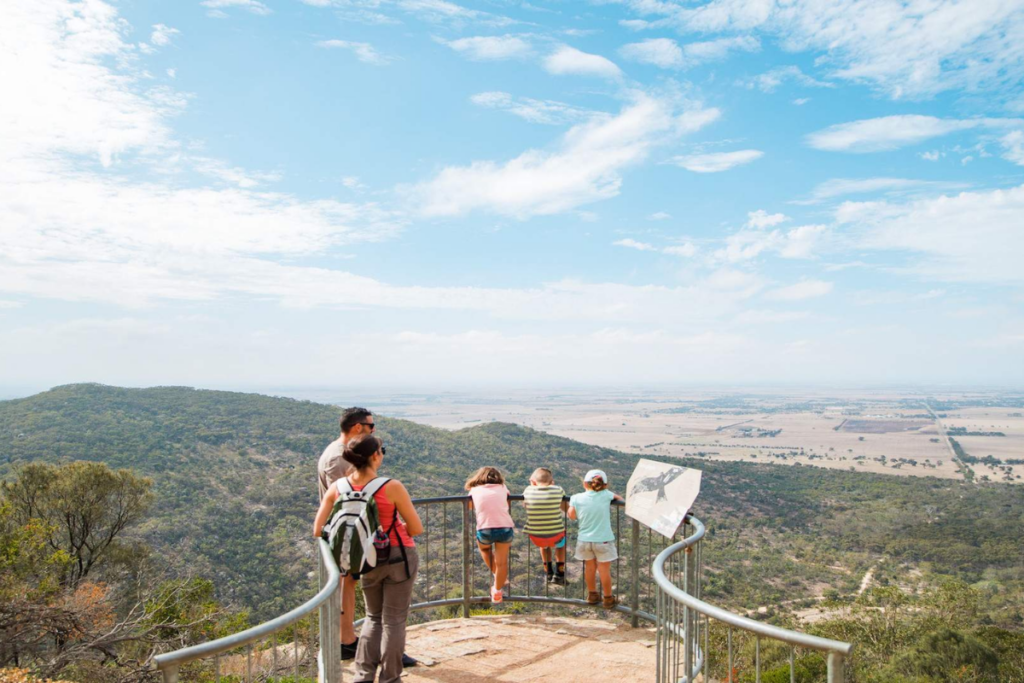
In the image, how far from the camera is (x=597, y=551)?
5.90 meters

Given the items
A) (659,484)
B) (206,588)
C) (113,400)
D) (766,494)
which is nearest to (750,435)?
(766,494)

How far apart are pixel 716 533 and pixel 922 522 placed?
1872cm

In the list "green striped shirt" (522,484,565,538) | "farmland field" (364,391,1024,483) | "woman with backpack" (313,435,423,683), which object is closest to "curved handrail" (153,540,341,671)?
"woman with backpack" (313,435,423,683)

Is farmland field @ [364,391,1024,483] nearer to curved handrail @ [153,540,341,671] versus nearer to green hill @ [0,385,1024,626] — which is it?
green hill @ [0,385,1024,626]

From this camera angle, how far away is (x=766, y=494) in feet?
159

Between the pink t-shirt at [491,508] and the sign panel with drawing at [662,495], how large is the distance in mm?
1123

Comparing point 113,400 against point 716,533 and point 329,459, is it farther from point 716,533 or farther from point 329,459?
point 329,459

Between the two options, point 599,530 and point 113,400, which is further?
point 113,400

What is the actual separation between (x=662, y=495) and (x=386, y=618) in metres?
2.44

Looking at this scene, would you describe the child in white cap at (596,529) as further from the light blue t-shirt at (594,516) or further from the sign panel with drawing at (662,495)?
the sign panel with drawing at (662,495)

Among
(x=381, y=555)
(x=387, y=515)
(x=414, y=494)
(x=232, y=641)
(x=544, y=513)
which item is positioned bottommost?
(x=414, y=494)

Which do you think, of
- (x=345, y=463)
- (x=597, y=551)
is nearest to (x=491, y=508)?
(x=597, y=551)

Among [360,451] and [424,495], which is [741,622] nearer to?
[360,451]

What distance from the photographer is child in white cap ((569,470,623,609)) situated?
582 centimetres
